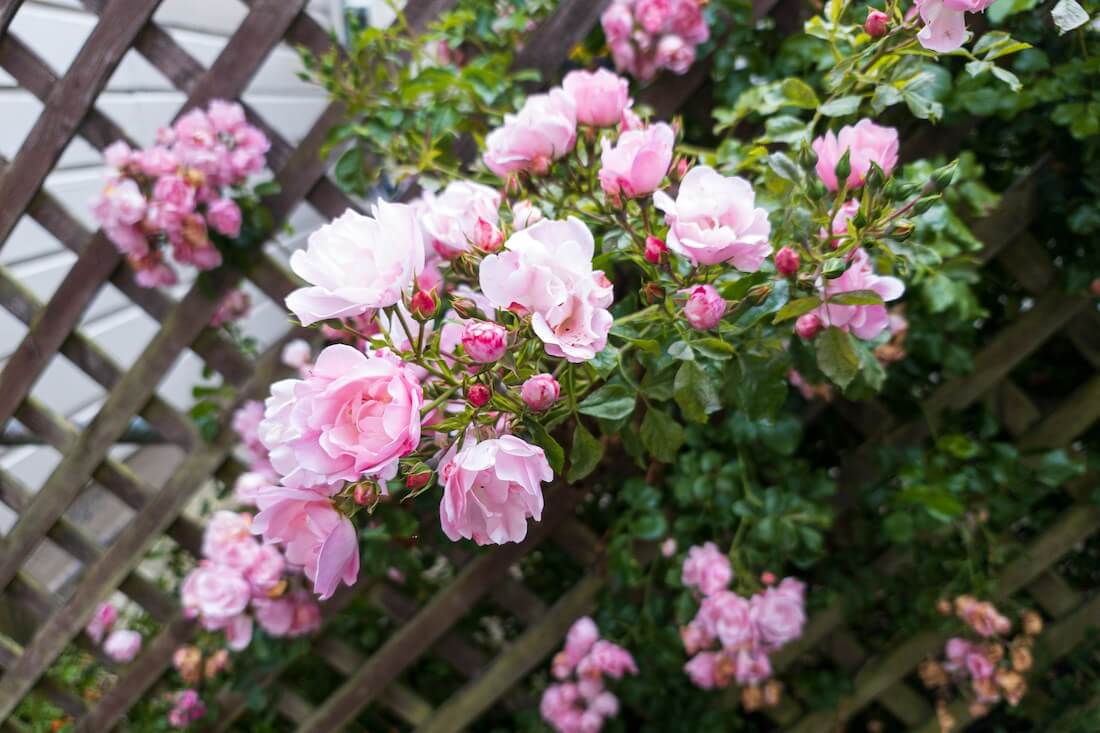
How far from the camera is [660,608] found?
1.14 meters

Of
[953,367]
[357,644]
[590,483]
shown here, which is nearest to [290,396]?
[590,483]

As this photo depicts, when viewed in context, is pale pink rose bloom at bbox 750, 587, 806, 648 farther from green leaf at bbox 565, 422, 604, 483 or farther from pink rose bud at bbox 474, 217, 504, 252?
pink rose bud at bbox 474, 217, 504, 252

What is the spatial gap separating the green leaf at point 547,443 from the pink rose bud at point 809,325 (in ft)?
0.81

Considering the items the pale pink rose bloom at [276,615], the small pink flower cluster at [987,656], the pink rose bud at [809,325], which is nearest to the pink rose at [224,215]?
the pale pink rose bloom at [276,615]

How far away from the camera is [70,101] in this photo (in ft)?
3.48

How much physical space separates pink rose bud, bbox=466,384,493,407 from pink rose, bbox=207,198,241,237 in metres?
0.81

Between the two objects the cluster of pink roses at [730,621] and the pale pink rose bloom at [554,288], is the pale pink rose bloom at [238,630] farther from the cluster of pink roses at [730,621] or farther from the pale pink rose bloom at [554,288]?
the pale pink rose bloom at [554,288]

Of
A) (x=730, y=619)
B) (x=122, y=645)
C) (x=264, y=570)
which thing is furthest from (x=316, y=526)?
(x=122, y=645)

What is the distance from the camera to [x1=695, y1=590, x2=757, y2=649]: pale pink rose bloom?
93 cm

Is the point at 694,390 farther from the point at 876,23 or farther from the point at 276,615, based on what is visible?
the point at 276,615

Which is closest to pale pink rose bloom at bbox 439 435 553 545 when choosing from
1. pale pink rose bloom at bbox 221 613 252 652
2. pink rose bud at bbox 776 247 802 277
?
pink rose bud at bbox 776 247 802 277

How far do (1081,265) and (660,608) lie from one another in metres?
0.77

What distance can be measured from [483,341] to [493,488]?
8cm

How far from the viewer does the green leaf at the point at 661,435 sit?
588 millimetres
